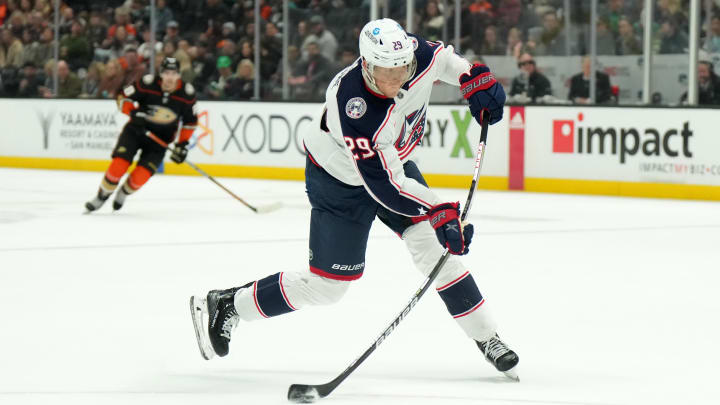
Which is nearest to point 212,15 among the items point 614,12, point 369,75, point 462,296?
point 614,12

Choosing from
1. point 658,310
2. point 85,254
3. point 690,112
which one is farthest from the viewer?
point 690,112

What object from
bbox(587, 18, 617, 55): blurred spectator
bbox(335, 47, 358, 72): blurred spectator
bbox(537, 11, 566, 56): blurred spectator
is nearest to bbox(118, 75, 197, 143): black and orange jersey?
bbox(335, 47, 358, 72): blurred spectator

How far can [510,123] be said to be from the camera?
9.97 meters

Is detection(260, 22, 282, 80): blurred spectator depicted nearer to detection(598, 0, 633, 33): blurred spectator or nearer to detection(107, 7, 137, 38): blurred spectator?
detection(107, 7, 137, 38): blurred spectator

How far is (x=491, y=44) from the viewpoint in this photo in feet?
35.5

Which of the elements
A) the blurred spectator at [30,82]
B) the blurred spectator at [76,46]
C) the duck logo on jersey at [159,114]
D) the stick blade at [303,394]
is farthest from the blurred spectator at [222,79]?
the stick blade at [303,394]

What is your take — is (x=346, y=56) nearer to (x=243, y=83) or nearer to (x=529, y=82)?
(x=243, y=83)

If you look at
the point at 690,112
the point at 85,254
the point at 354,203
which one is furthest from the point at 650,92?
the point at 354,203

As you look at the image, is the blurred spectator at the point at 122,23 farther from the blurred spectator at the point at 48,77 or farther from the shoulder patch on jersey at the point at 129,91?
the shoulder patch on jersey at the point at 129,91

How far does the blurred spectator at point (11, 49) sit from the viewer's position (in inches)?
536

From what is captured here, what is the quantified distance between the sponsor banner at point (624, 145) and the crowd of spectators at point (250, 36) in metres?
0.76

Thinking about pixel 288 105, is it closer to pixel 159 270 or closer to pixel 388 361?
pixel 159 270

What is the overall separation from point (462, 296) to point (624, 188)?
6.37m

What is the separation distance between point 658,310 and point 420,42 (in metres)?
1.73
